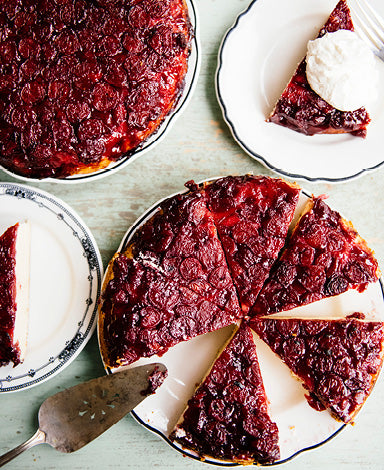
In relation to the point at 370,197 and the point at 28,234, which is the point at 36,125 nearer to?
the point at 28,234

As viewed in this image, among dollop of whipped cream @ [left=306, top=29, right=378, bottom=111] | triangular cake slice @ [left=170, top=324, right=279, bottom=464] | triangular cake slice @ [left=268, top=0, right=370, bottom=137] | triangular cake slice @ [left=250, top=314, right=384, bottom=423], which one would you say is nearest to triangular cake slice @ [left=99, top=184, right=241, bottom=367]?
triangular cake slice @ [left=170, top=324, right=279, bottom=464]

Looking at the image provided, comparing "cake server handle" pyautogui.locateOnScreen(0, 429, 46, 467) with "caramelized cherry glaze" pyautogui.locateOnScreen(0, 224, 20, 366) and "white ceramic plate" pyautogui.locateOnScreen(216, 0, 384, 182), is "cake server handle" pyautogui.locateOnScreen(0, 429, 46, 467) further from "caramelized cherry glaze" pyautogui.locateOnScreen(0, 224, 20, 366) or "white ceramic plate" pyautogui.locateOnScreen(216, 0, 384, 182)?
"white ceramic plate" pyautogui.locateOnScreen(216, 0, 384, 182)

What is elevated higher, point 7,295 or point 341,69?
point 341,69

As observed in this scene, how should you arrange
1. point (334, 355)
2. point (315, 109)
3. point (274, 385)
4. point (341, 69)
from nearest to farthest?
point (334, 355) → point (341, 69) → point (315, 109) → point (274, 385)

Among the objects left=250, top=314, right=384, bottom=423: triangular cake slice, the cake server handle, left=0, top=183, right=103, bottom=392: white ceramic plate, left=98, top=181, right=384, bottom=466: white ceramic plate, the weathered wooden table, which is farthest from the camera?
the weathered wooden table

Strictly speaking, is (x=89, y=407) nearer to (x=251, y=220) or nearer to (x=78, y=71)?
(x=251, y=220)

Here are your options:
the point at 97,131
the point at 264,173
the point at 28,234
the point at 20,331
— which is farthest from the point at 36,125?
the point at 264,173

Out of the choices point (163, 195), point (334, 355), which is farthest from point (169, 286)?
point (334, 355)
